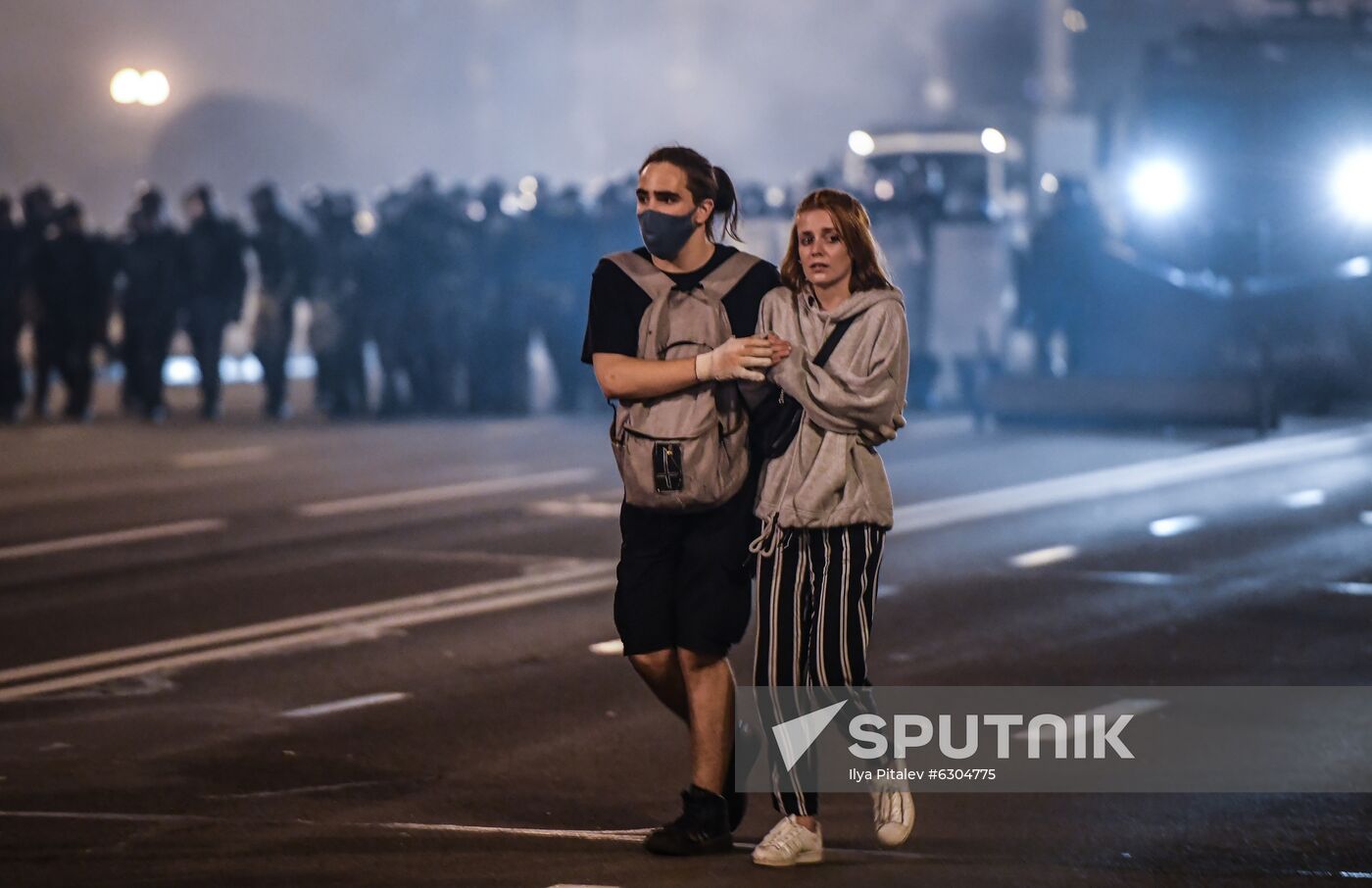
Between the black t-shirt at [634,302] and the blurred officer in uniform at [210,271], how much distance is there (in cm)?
1550

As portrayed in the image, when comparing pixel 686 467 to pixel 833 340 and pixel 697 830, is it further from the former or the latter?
pixel 697 830

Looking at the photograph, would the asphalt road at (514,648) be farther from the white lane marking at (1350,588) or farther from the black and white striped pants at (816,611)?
the black and white striped pants at (816,611)

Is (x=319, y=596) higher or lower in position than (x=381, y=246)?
lower

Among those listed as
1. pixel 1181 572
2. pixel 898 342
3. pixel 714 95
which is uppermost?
pixel 714 95

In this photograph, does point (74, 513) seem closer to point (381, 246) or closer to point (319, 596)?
point (319, 596)

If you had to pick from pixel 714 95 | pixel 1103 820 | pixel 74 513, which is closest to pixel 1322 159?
pixel 74 513

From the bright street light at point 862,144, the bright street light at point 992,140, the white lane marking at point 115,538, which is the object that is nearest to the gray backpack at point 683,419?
the white lane marking at point 115,538

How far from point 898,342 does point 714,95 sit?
1605 inches

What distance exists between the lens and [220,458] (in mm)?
17297

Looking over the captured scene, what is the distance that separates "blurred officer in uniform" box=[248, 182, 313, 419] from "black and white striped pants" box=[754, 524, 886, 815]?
51.7 feet

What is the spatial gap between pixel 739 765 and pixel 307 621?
4498 millimetres

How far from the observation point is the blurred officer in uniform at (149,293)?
20.9 m

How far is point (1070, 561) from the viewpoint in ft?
37.6

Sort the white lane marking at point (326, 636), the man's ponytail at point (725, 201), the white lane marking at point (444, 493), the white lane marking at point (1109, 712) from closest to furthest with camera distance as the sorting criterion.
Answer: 1. the man's ponytail at point (725, 201)
2. the white lane marking at point (1109, 712)
3. the white lane marking at point (326, 636)
4. the white lane marking at point (444, 493)
